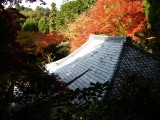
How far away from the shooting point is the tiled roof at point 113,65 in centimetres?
1116

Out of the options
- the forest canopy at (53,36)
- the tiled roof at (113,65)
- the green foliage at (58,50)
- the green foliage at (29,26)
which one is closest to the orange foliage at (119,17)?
the forest canopy at (53,36)

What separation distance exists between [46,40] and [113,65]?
19.0m

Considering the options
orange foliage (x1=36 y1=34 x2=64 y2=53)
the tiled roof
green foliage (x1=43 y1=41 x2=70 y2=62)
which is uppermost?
the tiled roof

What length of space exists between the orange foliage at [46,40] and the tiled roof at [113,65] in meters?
14.4

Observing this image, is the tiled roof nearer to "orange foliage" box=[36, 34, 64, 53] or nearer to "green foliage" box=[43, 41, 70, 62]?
"orange foliage" box=[36, 34, 64, 53]

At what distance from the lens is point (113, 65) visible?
37.3ft

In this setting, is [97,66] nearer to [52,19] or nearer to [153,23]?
[153,23]

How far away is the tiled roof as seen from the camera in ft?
36.6

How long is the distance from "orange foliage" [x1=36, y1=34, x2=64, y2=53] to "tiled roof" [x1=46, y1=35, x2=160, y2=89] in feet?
47.2

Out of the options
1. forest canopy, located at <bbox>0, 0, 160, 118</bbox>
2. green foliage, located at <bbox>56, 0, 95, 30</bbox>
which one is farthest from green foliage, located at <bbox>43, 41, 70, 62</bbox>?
green foliage, located at <bbox>56, 0, 95, 30</bbox>

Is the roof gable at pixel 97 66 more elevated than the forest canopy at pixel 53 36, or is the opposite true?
the forest canopy at pixel 53 36

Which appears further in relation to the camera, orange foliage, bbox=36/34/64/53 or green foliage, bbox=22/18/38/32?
green foliage, bbox=22/18/38/32

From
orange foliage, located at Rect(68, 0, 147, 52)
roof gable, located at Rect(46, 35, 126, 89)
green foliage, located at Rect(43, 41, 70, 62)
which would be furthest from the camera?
green foliage, located at Rect(43, 41, 70, 62)

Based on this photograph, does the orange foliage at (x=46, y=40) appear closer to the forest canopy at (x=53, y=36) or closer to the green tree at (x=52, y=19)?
the forest canopy at (x=53, y=36)
